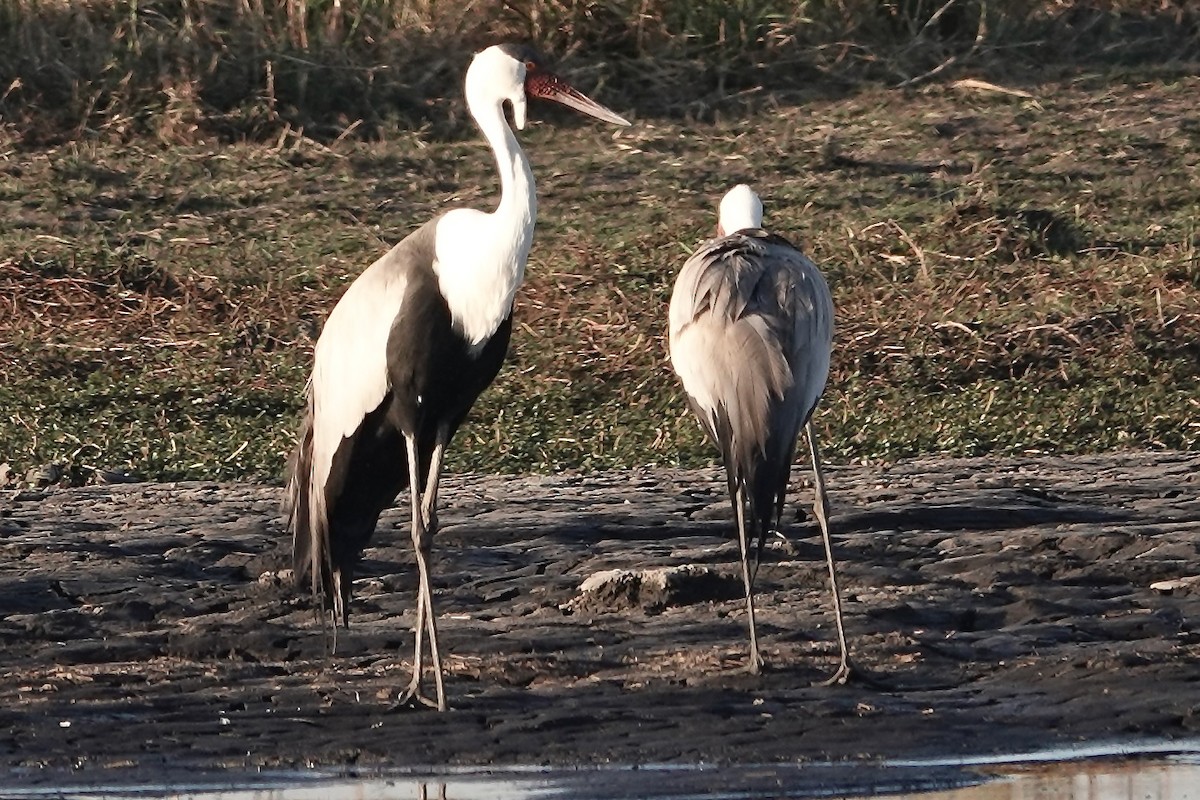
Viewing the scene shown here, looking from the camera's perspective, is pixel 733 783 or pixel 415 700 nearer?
pixel 733 783

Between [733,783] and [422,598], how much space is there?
3.80 ft

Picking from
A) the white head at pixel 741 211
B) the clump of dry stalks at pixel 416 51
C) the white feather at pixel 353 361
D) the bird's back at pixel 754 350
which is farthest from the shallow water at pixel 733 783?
the clump of dry stalks at pixel 416 51

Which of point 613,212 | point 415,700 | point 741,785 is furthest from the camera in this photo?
point 613,212

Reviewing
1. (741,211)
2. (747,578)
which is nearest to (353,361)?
(747,578)

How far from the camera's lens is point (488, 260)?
5672 millimetres

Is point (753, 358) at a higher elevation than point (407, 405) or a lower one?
higher

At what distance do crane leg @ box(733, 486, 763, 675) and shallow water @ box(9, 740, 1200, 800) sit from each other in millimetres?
709

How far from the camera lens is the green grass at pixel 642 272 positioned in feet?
28.3

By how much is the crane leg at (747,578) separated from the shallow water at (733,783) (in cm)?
71

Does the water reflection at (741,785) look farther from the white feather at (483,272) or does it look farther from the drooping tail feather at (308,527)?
the white feather at (483,272)

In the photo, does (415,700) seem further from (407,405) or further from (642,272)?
(642,272)

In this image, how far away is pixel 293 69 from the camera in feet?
38.8

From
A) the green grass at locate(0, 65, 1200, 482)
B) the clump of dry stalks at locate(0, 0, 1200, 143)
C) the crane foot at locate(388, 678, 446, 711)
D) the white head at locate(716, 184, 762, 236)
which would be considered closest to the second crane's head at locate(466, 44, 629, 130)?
the white head at locate(716, 184, 762, 236)

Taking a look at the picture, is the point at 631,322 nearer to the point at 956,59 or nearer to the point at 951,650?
the point at 956,59
